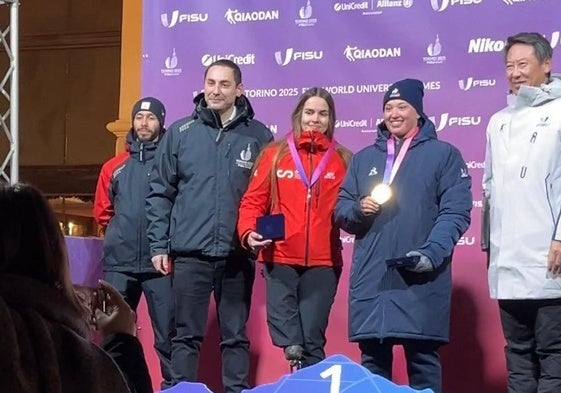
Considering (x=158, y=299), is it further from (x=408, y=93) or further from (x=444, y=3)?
(x=444, y=3)

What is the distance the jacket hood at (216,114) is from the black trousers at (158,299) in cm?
78

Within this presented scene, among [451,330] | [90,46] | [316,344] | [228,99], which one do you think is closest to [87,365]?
[316,344]

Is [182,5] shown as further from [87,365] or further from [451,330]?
[87,365]

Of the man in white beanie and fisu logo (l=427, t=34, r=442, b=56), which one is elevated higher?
fisu logo (l=427, t=34, r=442, b=56)

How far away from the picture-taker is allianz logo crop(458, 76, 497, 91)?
194 inches

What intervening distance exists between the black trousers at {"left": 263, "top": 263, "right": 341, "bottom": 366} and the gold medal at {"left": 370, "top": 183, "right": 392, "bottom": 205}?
426 mm

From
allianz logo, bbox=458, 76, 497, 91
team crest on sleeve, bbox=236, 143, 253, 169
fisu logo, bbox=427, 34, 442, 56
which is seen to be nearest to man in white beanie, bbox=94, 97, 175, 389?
team crest on sleeve, bbox=236, 143, 253, 169

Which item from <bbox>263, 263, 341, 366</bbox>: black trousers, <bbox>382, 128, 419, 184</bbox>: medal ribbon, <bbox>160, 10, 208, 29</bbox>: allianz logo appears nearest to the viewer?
<bbox>382, 128, 419, 184</bbox>: medal ribbon

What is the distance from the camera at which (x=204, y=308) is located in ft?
14.6

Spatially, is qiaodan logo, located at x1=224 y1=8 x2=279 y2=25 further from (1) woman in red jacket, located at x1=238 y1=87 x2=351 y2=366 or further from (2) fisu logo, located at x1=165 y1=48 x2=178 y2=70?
(1) woman in red jacket, located at x1=238 y1=87 x2=351 y2=366

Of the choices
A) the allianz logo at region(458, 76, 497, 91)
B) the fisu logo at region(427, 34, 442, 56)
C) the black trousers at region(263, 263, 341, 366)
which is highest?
the fisu logo at region(427, 34, 442, 56)

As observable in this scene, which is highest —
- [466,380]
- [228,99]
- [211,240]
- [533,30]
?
[533,30]

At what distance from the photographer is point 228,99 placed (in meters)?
4.52

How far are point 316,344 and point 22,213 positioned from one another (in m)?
2.63
